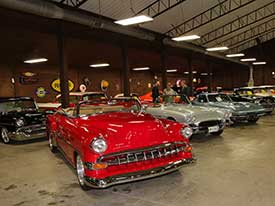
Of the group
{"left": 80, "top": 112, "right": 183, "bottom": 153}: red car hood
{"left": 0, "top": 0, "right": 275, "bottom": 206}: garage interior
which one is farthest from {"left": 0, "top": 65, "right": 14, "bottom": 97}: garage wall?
{"left": 80, "top": 112, "right": 183, "bottom": 153}: red car hood

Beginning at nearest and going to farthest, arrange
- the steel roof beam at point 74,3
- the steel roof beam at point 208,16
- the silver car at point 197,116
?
the silver car at point 197,116 < the steel roof beam at point 74,3 < the steel roof beam at point 208,16

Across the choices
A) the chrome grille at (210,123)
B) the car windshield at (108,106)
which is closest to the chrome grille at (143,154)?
the car windshield at (108,106)

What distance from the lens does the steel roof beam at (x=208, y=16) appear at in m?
15.0

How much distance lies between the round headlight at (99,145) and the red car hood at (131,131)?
0.19ft

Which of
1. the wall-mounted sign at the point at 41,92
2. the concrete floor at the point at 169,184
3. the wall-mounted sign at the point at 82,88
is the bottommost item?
the concrete floor at the point at 169,184

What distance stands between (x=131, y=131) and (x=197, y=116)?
3561 mm

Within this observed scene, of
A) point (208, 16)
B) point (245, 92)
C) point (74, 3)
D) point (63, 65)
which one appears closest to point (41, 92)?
point (63, 65)

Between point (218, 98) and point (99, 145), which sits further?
point (218, 98)

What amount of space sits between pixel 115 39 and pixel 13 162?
30.4 ft

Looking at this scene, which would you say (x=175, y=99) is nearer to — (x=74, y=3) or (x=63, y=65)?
(x=63, y=65)

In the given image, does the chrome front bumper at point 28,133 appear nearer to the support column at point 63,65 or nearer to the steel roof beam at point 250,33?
the support column at point 63,65

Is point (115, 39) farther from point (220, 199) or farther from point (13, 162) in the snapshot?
point (220, 199)

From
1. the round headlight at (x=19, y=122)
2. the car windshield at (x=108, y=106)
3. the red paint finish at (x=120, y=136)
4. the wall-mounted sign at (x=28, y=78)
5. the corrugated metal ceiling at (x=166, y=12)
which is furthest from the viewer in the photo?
the wall-mounted sign at (x=28, y=78)

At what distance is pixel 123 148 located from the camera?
3.82 m
